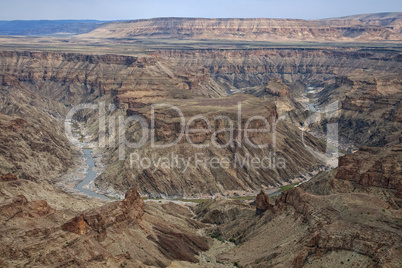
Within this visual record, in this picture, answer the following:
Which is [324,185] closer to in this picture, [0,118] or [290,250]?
[290,250]

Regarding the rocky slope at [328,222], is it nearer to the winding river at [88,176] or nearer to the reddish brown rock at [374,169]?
the reddish brown rock at [374,169]

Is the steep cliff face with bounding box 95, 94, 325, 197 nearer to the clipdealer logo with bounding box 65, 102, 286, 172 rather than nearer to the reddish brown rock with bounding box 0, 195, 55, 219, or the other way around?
the clipdealer logo with bounding box 65, 102, 286, 172

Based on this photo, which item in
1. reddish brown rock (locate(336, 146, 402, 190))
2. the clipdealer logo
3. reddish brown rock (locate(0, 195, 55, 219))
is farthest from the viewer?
the clipdealer logo

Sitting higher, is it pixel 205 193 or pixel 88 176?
pixel 205 193

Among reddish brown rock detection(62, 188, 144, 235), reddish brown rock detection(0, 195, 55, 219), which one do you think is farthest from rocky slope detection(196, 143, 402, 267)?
reddish brown rock detection(0, 195, 55, 219)

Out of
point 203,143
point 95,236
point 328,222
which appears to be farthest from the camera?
point 203,143

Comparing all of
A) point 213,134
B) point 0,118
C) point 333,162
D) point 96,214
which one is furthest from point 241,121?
point 96,214

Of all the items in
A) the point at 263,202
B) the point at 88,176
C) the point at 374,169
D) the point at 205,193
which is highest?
the point at 374,169

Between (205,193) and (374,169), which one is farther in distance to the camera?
(205,193)

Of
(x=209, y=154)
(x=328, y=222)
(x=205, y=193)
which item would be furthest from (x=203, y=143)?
(x=328, y=222)

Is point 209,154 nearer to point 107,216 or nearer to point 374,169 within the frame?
point 374,169

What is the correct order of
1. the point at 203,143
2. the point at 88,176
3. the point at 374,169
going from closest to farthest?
the point at 374,169 < the point at 88,176 < the point at 203,143

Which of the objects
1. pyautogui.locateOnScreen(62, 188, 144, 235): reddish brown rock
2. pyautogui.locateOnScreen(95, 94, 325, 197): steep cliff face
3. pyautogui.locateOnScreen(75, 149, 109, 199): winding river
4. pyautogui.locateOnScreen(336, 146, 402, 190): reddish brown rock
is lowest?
pyautogui.locateOnScreen(75, 149, 109, 199): winding river
